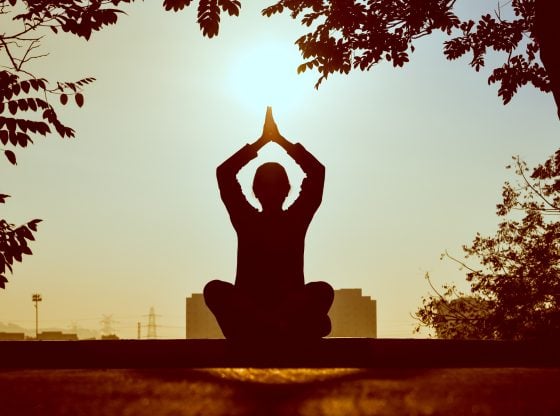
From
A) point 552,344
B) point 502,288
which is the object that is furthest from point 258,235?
point 502,288

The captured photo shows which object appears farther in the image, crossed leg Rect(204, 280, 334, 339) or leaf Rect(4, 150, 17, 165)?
leaf Rect(4, 150, 17, 165)

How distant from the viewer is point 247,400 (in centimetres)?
125

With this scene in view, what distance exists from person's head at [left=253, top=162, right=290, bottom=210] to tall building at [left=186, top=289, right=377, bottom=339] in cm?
16154

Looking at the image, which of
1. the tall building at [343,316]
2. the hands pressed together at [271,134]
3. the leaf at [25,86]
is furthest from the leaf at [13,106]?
the tall building at [343,316]

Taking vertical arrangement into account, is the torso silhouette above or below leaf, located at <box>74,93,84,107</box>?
below

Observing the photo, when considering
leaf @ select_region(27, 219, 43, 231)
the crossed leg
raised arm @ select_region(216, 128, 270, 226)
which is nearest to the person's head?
raised arm @ select_region(216, 128, 270, 226)

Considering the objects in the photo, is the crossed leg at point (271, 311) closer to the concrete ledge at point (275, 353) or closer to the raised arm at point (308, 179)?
the concrete ledge at point (275, 353)

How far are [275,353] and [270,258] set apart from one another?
1229 mm

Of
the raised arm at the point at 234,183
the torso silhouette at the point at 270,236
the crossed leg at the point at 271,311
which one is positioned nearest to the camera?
the crossed leg at the point at 271,311

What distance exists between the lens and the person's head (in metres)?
5.02

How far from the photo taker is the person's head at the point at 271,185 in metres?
5.02

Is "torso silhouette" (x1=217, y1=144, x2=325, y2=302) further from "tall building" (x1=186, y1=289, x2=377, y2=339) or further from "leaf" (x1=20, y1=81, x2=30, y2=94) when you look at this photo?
"tall building" (x1=186, y1=289, x2=377, y2=339)

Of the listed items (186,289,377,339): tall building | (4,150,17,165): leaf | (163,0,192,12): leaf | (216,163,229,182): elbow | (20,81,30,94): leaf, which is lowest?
(186,289,377,339): tall building

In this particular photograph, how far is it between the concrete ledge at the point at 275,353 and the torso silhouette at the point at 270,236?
1.86 feet
